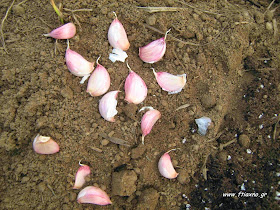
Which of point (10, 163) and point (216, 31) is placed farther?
point (216, 31)

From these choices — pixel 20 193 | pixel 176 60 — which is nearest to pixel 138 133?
pixel 176 60

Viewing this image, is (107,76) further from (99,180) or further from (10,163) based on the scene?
(10,163)

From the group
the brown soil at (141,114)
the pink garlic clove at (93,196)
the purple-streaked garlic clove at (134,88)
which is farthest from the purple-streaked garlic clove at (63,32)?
the pink garlic clove at (93,196)

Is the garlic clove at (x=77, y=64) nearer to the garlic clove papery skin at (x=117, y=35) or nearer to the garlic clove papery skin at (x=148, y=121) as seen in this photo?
the garlic clove papery skin at (x=117, y=35)

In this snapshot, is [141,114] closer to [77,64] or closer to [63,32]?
[77,64]

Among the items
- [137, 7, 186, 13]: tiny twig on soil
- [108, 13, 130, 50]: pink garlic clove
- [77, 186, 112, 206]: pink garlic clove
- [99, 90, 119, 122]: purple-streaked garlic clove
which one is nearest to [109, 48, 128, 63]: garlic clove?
[108, 13, 130, 50]: pink garlic clove

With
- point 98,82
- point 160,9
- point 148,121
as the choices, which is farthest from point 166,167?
point 160,9

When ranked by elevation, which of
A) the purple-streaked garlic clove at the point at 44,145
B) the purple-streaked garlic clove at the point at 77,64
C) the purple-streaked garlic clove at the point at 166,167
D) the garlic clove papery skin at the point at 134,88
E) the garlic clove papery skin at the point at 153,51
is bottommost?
the purple-streaked garlic clove at the point at 166,167
